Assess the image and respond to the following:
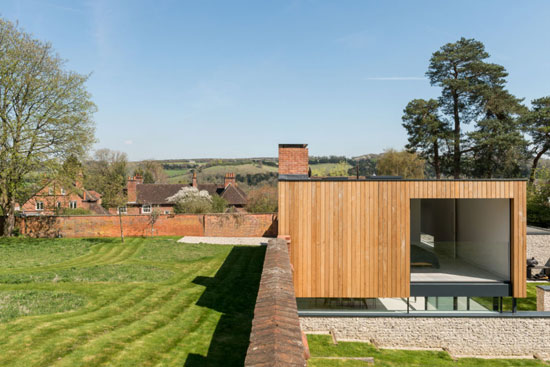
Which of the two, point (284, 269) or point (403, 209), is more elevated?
point (403, 209)

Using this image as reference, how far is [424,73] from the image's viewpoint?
96.6 ft

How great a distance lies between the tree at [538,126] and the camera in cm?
2436

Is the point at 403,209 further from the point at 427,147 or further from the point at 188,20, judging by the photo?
the point at 427,147

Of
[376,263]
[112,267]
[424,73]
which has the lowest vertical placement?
[112,267]

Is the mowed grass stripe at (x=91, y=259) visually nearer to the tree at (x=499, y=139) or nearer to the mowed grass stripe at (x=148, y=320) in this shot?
the mowed grass stripe at (x=148, y=320)

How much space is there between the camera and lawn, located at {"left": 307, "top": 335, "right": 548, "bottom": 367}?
8125 mm

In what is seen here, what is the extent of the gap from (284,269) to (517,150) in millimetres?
27906

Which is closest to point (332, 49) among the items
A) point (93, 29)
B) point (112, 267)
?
point (93, 29)

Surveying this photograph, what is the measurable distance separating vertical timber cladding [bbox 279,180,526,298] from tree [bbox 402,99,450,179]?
2102 cm

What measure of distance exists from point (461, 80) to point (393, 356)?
2526cm

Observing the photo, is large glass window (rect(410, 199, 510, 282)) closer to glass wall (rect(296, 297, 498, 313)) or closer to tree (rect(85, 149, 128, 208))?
glass wall (rect(296, 297, 498, 313))

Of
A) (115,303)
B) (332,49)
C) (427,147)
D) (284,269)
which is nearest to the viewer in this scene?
(284,269)

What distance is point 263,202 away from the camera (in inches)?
1083

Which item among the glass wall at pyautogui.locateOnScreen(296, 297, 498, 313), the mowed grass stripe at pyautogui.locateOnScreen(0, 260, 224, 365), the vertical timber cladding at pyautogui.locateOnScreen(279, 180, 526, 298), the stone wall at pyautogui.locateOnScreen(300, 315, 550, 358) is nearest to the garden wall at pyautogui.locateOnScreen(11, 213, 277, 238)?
the mowed grass stripe at pyautogui.locateOnScreen(0, 260, 224, 365)
